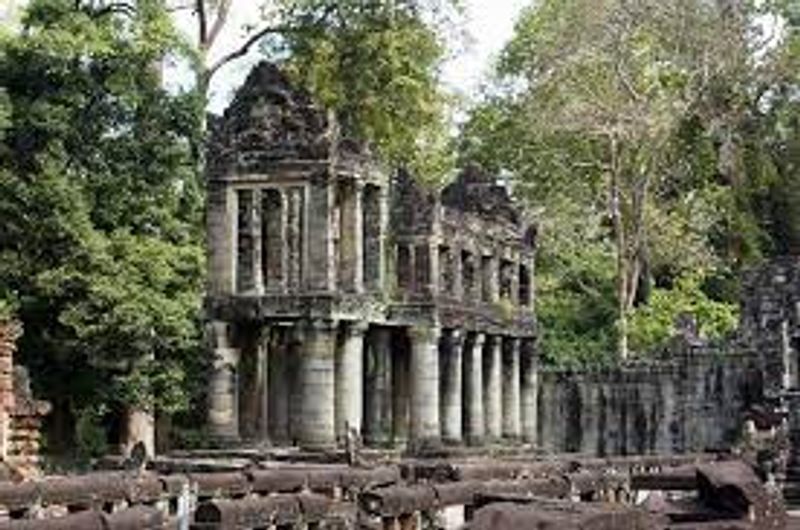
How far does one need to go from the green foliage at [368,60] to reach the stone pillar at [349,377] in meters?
14.0

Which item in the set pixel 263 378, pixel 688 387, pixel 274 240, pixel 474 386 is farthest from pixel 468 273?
pixel 274 240

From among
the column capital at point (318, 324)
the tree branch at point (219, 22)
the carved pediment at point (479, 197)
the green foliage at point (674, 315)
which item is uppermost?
the tree branch at point (219, 22)

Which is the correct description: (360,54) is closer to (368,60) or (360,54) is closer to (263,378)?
(368,60)

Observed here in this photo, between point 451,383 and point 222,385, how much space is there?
693 cm

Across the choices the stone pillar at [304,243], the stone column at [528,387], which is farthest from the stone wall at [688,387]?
the stone pillar at [304,243]

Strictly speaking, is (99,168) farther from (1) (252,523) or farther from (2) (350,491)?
(1) (252,523)

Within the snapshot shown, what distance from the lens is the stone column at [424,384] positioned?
32.6 m

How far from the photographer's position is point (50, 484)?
12.1m

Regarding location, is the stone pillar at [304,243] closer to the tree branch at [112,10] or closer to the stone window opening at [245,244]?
the stone window opening at [245,244]

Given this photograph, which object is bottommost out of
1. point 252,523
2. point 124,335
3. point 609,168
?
point 252,523

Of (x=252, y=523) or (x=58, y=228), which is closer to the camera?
(x=252, y=523)

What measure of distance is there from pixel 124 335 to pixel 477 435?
8454 millimetres

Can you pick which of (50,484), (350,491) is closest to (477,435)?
(350,491)

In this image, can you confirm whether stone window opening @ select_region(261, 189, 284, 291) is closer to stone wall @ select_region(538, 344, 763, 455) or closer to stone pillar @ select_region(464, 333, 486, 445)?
stone pillar @ select_region(464, 333, 486, 445)
